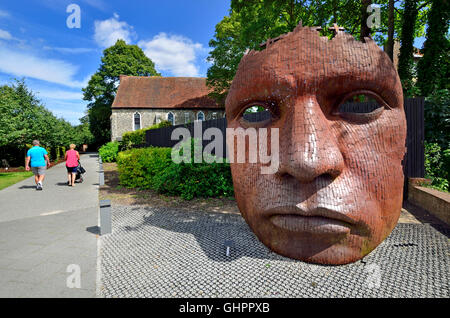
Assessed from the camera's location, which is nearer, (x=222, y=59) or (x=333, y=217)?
(x=333, y=217)

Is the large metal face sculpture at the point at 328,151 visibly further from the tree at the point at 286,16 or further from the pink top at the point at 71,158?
the pink top at the point at 71,158

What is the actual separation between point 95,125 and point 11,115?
28.0 m

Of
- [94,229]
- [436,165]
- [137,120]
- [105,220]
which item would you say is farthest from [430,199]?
[137,120]

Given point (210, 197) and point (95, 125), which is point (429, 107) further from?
point (95, 125)

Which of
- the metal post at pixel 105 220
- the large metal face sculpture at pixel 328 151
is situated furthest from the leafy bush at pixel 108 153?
the large metal face sculpture at pixel 328 151

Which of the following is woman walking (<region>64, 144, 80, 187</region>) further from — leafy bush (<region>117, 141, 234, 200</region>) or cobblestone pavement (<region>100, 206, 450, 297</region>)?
cobblestone pavement (<region>100, 206, 450, 297</region>)

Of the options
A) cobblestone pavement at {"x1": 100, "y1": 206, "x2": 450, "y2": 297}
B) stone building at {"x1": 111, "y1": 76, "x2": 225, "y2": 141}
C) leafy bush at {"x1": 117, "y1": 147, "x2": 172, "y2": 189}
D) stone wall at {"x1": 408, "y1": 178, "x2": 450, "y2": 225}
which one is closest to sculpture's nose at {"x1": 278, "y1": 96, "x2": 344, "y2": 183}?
cobblestone pavement at {"x1": 100, "y1": 206, "x2": 450, "y2": 297}

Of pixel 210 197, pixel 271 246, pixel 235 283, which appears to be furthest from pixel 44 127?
pixel 271 246

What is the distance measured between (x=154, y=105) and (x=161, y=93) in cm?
229

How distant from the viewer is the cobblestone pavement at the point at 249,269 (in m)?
3.00

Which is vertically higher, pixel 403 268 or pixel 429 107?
pixel 429 107

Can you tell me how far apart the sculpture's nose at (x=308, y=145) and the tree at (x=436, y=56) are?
12627mm

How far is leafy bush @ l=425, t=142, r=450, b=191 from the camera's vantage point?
7.05m

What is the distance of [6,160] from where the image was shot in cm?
1872
